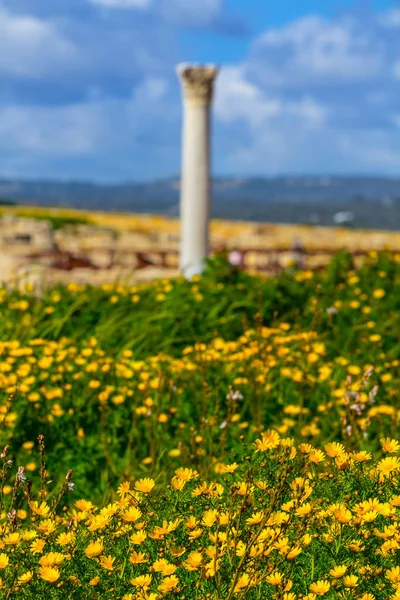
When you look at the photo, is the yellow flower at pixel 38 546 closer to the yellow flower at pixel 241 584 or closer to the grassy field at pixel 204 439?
the grassy field at pixel 204 439

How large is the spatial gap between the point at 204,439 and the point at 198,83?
20.0 ft

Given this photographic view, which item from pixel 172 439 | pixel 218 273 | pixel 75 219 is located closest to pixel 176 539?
pixel 172 439

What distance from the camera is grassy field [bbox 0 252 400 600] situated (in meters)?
2.34

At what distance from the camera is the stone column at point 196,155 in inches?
391

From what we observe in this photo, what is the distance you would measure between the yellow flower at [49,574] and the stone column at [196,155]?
770cm

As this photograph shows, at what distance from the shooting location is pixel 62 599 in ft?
7.63

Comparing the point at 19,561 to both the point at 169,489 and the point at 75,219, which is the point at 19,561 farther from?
the point at 75,219

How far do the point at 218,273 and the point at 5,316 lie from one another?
2175 mm

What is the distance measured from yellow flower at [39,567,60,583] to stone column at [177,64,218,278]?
Result: 25.3ft

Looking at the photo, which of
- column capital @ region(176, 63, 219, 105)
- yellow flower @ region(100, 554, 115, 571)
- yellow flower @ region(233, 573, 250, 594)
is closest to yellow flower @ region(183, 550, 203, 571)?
yellow flower @ region(233, 573, 250, 594)

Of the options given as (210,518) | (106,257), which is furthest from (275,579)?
(106,257)

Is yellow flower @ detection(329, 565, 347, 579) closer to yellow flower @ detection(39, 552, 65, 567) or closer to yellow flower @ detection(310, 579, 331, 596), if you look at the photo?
yellow flower @ detection(310, 579, 331, 596)

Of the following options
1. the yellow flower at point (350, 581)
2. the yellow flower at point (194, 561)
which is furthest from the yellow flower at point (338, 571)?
the yellow flower at point (194, 561)

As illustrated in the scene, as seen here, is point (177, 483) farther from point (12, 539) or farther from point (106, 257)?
point (106, 257)
